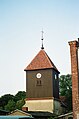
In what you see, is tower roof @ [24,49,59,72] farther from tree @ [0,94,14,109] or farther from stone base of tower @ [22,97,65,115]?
tree @ [0,94,14,109]

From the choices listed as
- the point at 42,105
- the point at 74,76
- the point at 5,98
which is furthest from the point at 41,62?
the point at 5,98

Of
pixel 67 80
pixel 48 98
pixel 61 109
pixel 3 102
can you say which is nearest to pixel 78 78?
pixel 48 98

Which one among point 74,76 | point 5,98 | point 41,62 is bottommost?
point 5,98

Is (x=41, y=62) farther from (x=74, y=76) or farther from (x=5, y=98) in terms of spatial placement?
(x=5, y=98)

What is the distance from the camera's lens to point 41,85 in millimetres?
43656

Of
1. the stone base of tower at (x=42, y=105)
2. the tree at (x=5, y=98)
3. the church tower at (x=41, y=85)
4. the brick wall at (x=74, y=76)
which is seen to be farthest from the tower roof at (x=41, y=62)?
the tree at (x=5, y=98)

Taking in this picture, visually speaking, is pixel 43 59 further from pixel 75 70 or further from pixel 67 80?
pixel 67 80

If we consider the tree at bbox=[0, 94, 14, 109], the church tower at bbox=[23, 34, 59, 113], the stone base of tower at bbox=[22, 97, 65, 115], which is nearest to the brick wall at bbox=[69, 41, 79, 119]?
the church tower at bbox=[23, 34, 59, 113]

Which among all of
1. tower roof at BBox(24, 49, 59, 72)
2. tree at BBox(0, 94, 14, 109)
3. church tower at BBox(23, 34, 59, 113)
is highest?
tower roof at BBox(24, 49, 59, 72)

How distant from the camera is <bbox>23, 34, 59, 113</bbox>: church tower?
141ft

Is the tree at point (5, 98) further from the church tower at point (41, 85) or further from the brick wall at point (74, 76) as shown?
the brick wall at point (74, 76)

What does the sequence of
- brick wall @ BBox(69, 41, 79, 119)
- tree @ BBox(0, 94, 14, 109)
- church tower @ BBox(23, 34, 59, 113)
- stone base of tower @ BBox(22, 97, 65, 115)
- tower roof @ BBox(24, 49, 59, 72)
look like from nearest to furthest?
brick wall @ BBox(69, 41, 79, 119)
stone base of tower @ BBox(22, 97, 65, 115)
church tower @ BBox(23, 34, 59, 113)
tower roof @ BBox(24, 49, 59, 72)
tree @ BBox(0, 94, 14, 109)

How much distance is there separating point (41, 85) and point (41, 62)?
376 cm

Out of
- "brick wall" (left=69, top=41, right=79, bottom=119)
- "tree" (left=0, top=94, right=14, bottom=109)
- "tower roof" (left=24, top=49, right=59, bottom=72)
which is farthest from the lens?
"tree" (left=0, top=94, right=14, bottom=109)
